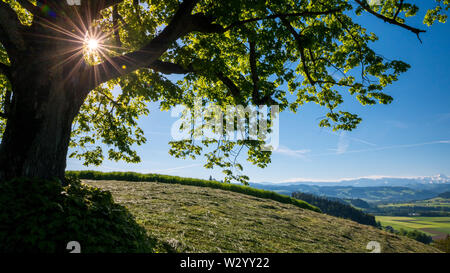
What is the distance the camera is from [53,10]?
607 cm

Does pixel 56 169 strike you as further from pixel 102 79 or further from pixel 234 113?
pixel 234 113

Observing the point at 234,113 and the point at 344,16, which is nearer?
the point at 344,16

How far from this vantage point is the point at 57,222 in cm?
395

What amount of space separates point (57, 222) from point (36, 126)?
302 centimetres

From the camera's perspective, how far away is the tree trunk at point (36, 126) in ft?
17.5

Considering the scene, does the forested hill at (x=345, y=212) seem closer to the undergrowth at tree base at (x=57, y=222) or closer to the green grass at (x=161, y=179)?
the green grass at (x=161, y=179)

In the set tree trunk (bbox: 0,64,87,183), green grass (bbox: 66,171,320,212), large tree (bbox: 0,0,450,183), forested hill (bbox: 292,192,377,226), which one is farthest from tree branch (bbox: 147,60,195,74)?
forested hill (bbox: 292,192,377,226)

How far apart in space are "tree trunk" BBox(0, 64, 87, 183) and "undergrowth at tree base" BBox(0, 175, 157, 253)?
0.73 meters

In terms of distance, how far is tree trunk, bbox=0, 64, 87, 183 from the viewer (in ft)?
17.5

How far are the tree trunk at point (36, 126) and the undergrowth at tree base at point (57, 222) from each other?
2.40 ft
